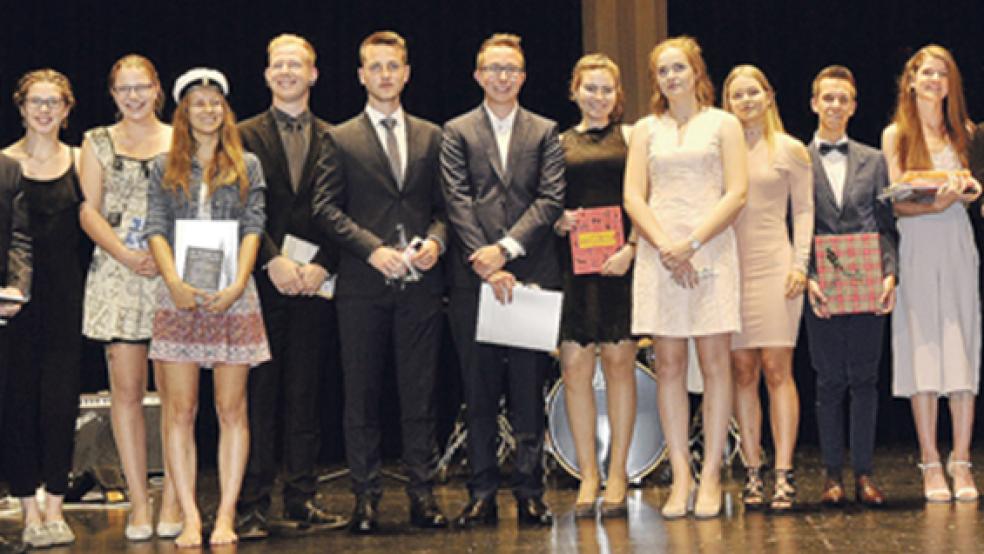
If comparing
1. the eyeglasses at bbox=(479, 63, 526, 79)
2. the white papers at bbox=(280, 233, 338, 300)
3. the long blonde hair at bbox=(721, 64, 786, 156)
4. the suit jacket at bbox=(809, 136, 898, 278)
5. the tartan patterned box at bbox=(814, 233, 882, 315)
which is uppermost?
the eyeglasses at bbox=(479, 63, 526, 79)

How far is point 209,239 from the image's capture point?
15.1ft

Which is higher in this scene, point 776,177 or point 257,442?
point 776,177

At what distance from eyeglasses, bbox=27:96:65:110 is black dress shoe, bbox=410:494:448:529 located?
1835mm

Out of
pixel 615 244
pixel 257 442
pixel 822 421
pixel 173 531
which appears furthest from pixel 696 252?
pixel 173 531

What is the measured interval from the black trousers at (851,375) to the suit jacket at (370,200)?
1444 mm

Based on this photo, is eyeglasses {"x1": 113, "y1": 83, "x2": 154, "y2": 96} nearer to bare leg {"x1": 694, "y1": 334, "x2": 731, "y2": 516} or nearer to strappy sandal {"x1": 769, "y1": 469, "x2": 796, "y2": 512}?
bare leg {"x1": 694, "y1": 334, "x2": 731, "y2": 516}

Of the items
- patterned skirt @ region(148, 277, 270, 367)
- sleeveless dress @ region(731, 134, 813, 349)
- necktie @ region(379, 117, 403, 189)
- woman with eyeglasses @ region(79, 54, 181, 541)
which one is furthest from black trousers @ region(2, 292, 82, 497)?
sleeveless dress @ region(731, 134, 813, 349)

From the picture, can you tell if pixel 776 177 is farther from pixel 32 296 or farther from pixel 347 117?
pixel 347 117

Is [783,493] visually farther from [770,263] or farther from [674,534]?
[770,263]

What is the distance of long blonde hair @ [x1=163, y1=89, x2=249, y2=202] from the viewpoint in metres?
4.62

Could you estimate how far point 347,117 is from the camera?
7945mm

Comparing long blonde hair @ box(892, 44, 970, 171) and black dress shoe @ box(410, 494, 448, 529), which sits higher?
long blonde hair @ box(892, 44, 970, 171)

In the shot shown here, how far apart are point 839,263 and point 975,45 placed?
12.0ft

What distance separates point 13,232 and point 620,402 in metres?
2.16
